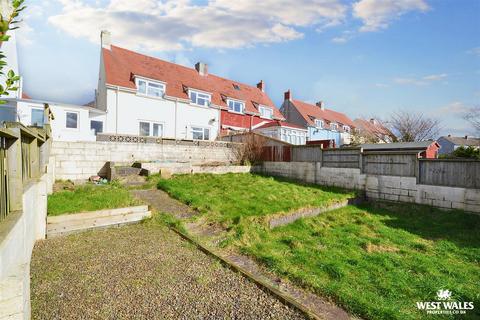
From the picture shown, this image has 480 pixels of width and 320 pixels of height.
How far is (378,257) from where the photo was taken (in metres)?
6.07

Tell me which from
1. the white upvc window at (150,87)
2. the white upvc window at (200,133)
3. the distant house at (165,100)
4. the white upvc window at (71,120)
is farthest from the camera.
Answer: the white upvc window at (200,133)

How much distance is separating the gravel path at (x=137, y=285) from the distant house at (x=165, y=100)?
48.2 feet

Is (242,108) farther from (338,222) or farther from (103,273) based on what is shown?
(103,273)

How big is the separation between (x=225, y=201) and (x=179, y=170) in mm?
6018

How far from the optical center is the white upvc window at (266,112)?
28.5m

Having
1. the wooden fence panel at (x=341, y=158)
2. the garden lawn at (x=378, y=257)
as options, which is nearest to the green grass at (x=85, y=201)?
the garden lawn at (x=378, y=257)

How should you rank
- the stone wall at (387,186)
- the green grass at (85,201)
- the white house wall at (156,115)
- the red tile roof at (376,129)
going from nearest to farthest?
1. the green grass at (85,201)
2. the stone wall at (387,186)
3. the white house wall at (156,115)
4. the red tile roof at (376,129)

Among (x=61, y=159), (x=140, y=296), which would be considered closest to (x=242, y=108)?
(x=61, y=159)

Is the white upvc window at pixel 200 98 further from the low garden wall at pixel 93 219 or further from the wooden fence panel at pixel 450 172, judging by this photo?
the wooden fence panel at pixel 450 172

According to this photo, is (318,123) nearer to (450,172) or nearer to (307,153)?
(307,153)

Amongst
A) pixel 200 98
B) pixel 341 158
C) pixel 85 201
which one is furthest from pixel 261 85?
pixel 85 201

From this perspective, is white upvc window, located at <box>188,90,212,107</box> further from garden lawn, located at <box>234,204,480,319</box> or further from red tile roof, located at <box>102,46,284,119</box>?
garden lawn, located at <box>234,204,480,319</box>

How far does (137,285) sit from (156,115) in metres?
17.7

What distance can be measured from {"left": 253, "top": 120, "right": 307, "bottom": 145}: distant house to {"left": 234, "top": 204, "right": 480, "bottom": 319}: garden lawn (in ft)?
51.2
